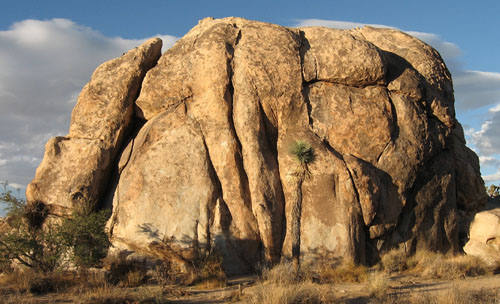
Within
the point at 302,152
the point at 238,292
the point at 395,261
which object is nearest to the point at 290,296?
the point at 238,292

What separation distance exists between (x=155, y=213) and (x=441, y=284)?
7.67 metres

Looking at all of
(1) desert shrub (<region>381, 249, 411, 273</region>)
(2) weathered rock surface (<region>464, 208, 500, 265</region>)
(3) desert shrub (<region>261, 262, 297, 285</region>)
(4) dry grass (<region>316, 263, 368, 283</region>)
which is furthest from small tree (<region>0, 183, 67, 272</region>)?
(2) weathered rock surface (<region>464, 208, 500, 265</region>)

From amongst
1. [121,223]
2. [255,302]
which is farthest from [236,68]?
[255,302]

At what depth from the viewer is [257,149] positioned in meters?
13.2

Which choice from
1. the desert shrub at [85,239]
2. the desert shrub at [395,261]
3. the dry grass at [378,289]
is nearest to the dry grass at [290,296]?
the dry grass at [378,289]

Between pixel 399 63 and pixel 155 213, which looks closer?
pixel 155 213

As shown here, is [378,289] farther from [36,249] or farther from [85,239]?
[36,249]

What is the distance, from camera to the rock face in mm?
12805

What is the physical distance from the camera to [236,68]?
45.9 feet

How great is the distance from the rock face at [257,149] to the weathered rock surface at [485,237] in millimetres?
969

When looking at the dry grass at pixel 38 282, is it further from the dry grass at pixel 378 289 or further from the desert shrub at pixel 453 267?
the desert shrub at pixel 453 267

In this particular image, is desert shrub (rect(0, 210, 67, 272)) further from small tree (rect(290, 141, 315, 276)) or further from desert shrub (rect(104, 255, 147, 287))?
small tree (rect(290, 141, 315, 276))

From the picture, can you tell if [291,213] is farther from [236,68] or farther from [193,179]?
[236,68]

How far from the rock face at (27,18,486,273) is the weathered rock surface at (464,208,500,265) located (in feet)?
3.18
